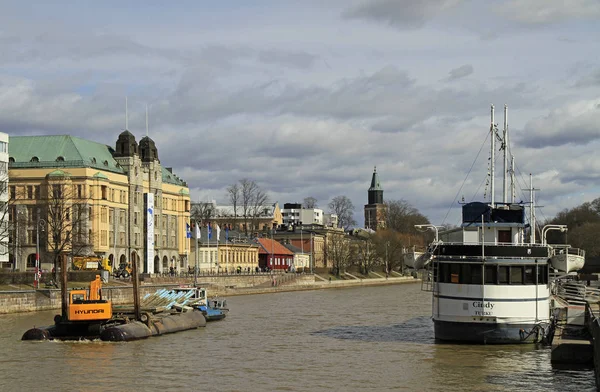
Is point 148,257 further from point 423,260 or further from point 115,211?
point 423,260

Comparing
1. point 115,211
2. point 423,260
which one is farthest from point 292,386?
point 115,211

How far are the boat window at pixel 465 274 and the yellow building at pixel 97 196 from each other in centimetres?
7753

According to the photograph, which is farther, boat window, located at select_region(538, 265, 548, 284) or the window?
the window

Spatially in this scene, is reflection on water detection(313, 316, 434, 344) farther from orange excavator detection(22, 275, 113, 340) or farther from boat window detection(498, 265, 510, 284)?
orange excavator detection(22, 275, 113, 340)

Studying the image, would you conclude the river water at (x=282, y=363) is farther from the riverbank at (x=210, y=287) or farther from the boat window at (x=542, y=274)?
the riverbank at (x=210, y=287)

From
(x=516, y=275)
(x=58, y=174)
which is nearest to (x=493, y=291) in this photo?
(x=516, y=275)

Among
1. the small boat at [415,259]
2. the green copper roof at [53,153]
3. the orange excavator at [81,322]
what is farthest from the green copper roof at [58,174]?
the small boat at [415,259]

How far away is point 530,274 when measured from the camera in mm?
54969

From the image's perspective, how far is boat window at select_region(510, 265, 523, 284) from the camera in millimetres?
54625

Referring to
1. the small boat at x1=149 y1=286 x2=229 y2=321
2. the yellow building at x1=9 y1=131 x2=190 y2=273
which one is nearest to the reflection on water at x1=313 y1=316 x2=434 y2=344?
the small boat at x1=149 y1=286 x2=229 y2=321

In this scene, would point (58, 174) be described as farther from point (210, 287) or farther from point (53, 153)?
point (210, 287)

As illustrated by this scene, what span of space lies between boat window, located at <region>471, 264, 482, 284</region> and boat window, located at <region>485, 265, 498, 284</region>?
365mm

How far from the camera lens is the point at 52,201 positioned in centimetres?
12506

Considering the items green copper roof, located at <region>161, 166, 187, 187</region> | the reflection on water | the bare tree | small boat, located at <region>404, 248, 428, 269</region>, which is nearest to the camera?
small boat, located at <region>404, 248, 428, 269</region>
